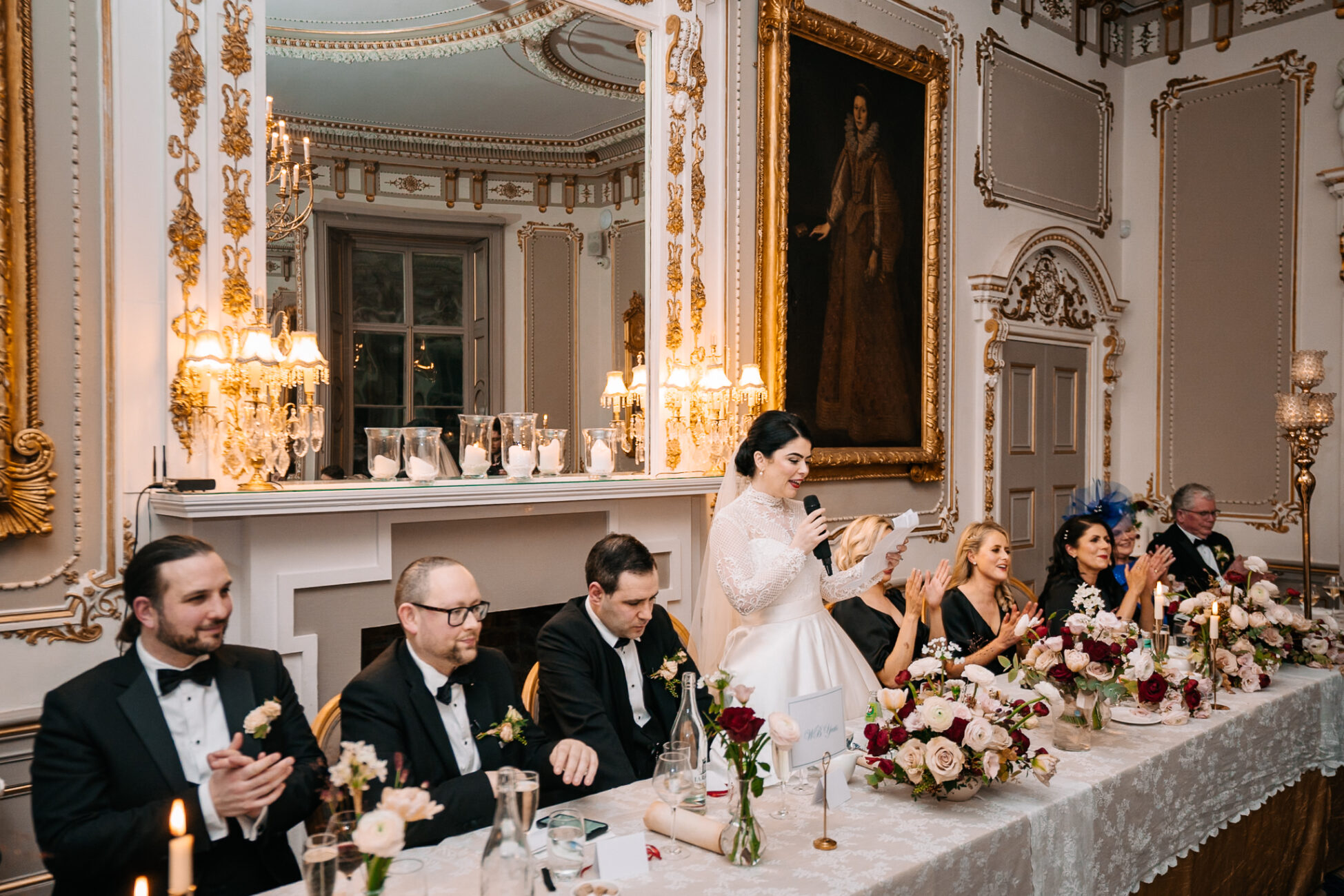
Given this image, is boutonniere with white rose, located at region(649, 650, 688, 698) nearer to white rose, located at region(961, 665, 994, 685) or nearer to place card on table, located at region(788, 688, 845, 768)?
place card on table, located at region(788, 688, 845, 768)

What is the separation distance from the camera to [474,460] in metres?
4.13

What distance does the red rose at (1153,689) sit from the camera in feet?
9.35

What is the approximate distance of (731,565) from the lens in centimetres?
346

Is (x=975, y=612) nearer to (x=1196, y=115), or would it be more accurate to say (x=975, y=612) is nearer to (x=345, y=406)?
(x=345, y=406)

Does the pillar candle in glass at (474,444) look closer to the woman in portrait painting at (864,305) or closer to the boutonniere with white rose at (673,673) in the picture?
the boutonniere with white rose at (673,673)

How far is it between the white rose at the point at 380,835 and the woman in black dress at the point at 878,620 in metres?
2.48

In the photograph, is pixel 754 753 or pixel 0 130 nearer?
pixel 754 753

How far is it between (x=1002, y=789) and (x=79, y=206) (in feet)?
10.8

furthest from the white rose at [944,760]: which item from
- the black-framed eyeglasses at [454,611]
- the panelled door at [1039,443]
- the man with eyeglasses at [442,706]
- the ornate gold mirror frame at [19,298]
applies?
the panelled door at [1039,443]

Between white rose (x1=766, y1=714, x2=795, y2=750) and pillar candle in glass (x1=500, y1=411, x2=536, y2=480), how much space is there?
2.32 m

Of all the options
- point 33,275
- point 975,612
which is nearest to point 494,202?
point 33,275

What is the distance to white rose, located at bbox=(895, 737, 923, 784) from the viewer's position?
218 centimetres

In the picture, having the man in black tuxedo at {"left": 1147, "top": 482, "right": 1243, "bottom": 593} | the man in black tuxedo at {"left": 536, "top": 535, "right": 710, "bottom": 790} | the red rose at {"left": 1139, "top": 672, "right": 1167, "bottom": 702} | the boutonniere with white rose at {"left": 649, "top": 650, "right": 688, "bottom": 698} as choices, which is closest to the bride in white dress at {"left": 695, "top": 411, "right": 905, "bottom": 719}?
the boutonniere with white rose at {"left": 649, "top": 650, "right": 688, "bottom": 698}

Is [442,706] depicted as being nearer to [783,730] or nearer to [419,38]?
[783,730]
